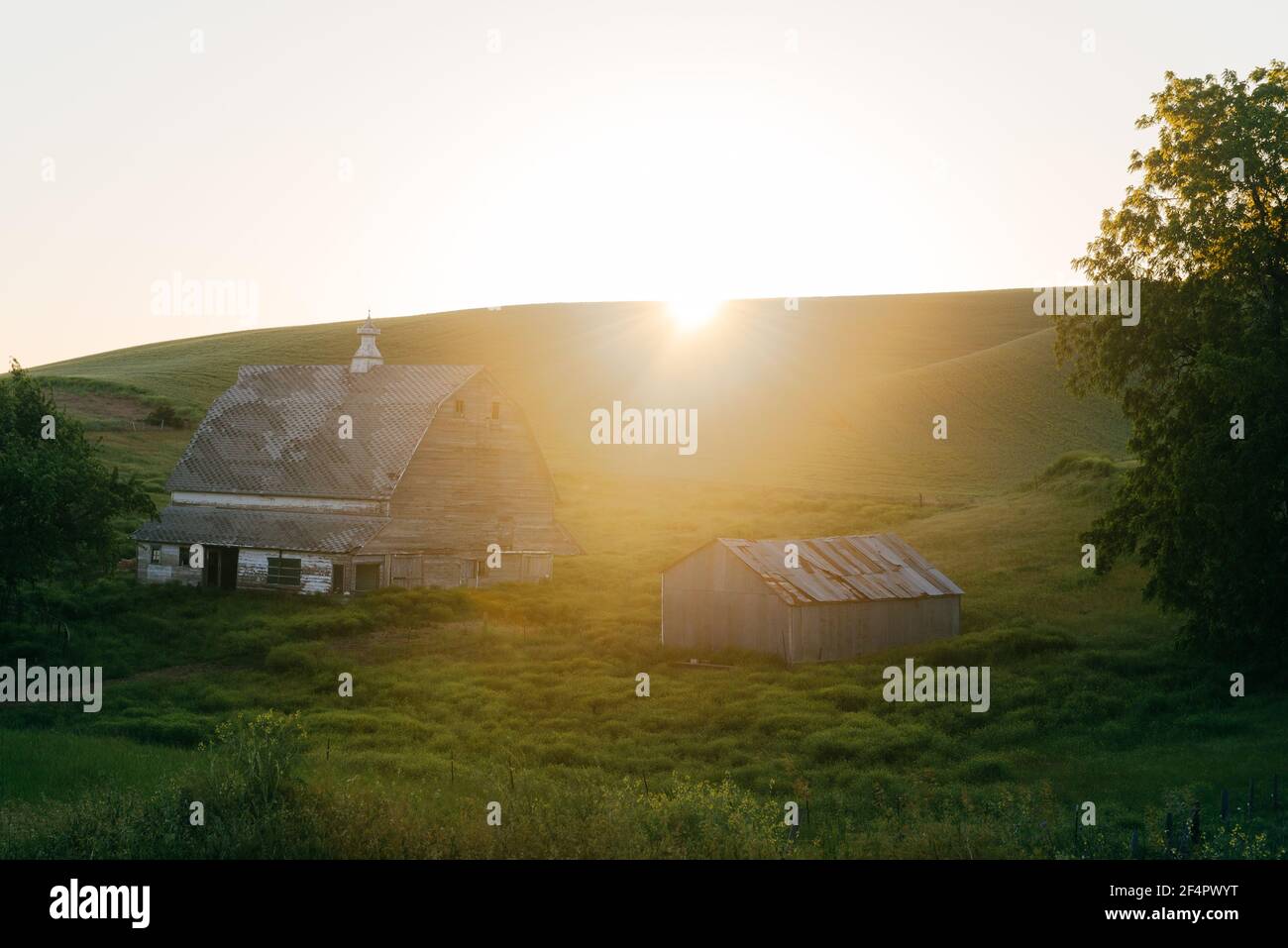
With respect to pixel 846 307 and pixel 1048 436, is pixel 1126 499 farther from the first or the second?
pixel 846 307

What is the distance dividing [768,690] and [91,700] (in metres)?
14.7

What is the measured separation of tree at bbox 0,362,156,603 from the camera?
31.3 m

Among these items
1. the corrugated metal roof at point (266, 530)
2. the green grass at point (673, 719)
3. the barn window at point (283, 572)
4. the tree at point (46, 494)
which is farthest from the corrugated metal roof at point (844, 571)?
the barn window at point (283, 572)

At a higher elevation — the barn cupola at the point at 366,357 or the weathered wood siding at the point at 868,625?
the barn cupola at the point at 366,357

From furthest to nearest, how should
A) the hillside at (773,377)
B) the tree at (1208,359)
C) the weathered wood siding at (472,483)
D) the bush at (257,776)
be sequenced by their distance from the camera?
1. the hillside at (773,377)
2. the weathered wood siding at (472,483)
3. the tree at (1208,359)
4. the bush at (257,776)

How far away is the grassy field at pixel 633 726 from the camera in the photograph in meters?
14.3

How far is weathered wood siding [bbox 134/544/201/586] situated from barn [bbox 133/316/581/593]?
5cm

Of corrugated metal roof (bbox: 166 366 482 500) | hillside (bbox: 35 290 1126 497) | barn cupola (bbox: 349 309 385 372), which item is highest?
hillside (bbox: 35 290 1126 497)

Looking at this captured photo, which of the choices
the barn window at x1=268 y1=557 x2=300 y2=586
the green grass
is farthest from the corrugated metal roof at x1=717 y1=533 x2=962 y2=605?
the barn window at x1=268 y1=557 x2=300 y2=586

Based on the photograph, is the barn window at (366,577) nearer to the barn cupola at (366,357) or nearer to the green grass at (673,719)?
the green grass at (673,719)

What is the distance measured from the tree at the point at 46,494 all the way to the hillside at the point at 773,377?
34571 mm

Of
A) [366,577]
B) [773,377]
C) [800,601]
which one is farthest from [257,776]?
[773,377]

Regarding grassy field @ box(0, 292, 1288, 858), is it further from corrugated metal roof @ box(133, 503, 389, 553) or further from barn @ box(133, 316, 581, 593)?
corrugated metal roof @ box(133, 503, 389, 553)

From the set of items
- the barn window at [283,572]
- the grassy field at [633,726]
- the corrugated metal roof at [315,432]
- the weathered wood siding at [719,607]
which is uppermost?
the corrugated metal roof at [315,432]
